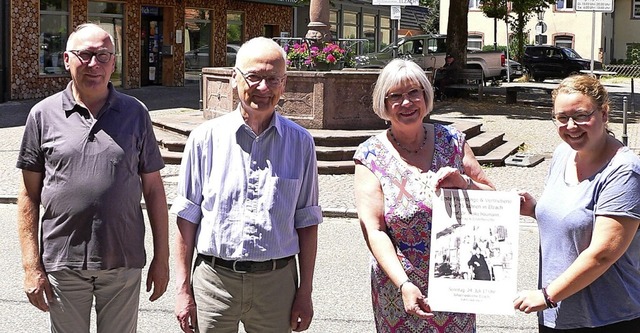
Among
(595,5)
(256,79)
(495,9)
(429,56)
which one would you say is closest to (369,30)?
(495,9)

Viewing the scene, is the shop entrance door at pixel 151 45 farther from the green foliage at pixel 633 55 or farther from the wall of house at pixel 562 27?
the green foliage at pixel 633 55

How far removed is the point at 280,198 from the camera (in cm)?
363

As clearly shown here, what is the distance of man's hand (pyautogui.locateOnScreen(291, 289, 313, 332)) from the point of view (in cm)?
372

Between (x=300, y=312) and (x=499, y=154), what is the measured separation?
11.7m

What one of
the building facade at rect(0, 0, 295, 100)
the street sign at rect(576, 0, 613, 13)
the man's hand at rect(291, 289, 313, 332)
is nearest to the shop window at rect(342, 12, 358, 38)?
the building facade at rect(0, 0, 295, 100)

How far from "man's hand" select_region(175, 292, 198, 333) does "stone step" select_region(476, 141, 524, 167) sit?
11.1 meters

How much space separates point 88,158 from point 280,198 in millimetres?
833

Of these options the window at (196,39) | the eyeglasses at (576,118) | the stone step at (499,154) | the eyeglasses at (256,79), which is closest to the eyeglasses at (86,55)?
the eyeglasses at (256,79)

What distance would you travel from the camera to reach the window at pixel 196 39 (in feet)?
103

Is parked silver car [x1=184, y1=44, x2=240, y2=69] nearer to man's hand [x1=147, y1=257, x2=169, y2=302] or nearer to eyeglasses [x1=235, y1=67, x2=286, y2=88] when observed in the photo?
man's hand [x1=147, y1=257, x2=169, y2=302]

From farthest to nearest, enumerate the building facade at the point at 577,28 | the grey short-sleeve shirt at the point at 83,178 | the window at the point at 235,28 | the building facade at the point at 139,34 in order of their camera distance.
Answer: the building facade at the point at 577,28 → the window at the point at 235,28 → the building facade at the point at 139,34 → the grey short-sleeve shirt at the point at 83,178

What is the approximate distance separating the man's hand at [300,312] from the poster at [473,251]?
22.4 inches

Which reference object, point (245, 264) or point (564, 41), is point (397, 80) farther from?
point (564, 41)

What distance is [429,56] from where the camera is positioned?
32062mm
